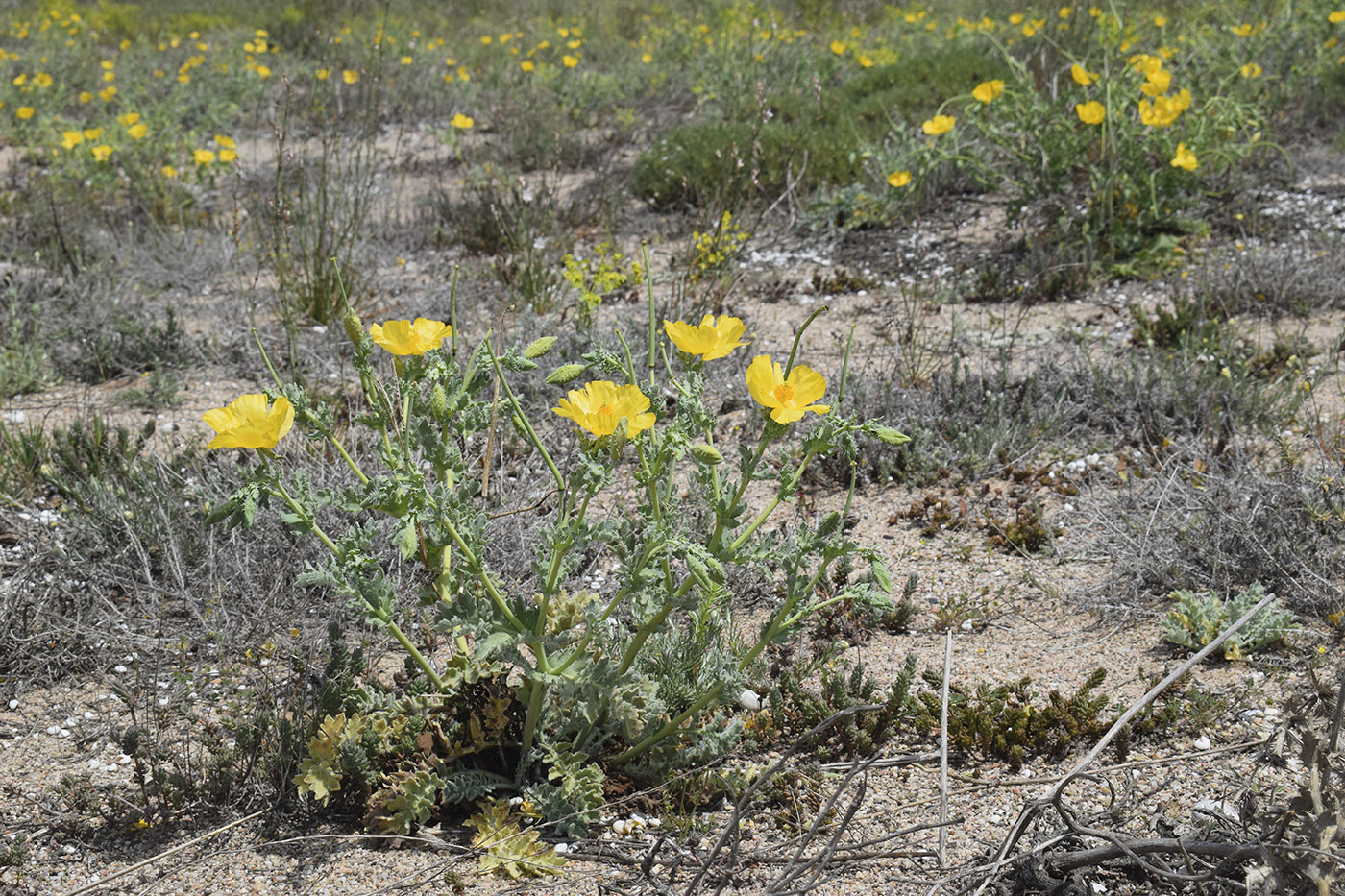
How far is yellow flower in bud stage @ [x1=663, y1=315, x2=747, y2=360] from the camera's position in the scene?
5.55 feet

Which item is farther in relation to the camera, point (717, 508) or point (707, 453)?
point (717, 508)

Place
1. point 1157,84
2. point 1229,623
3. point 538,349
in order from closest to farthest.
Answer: point 538,349
point 1229,623
point 1157,84

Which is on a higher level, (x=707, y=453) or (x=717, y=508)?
(x=707, y=453)

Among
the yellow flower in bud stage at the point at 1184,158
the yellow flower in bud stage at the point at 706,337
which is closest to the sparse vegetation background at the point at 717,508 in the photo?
the yellow flower in bud stage at the point at 706,337

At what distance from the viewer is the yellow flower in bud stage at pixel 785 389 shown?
1.63 meters

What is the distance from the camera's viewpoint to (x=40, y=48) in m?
10.4

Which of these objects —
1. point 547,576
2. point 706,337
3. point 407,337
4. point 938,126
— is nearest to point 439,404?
point 407,337

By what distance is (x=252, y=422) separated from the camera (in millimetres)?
1624

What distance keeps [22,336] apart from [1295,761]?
15.9 ft

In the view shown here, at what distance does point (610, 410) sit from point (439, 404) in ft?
1.10

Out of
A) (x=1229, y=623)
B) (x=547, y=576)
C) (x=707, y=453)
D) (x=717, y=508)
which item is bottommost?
(x=1229, y=623)

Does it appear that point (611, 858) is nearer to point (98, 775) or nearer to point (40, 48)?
point (98, 775)

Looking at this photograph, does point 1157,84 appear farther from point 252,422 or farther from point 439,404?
point 252,422

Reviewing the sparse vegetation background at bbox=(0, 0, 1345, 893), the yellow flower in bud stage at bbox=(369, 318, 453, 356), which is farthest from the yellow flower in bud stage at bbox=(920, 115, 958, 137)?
the yellow flower in bud stage at bbox=(369, 318, 453, 356)
